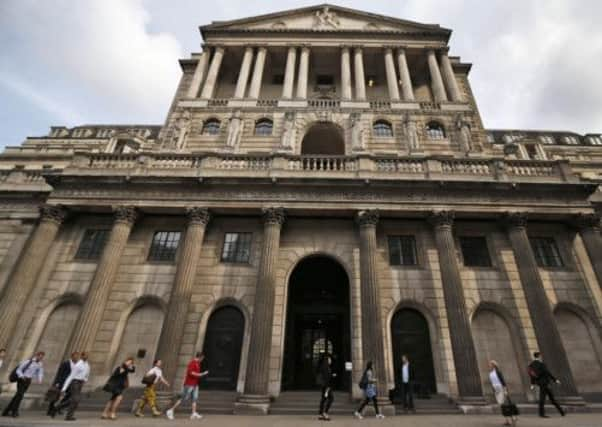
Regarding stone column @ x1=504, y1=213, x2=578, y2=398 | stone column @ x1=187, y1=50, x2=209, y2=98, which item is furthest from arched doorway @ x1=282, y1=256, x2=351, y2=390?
stone column @ x1=187, y1=50, x2=209, y2=98

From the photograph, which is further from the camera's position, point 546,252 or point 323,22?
point 323,22

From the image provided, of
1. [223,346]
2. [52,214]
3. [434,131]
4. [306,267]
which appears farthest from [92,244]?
[434,131]

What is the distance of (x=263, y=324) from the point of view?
1224 cm

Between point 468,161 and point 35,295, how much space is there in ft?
71.9

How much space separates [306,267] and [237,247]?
12.9 ft

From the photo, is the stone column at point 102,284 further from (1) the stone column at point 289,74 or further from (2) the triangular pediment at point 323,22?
(2) the triangular pediment at point 323,22

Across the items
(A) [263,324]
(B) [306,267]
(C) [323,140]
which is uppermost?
(C) [323,140]

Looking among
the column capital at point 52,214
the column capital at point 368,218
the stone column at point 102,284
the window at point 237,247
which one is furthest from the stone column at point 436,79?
the column capital at point 52,214

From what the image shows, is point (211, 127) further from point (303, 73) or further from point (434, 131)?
point (434, 131)

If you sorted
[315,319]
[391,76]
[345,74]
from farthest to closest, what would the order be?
[345,74]
[391,76]
[315,319]

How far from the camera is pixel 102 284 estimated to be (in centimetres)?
1311

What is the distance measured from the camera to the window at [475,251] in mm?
14938

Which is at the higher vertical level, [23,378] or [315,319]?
[315,319]

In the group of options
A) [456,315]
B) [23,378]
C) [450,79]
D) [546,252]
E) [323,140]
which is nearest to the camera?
[23,378]
